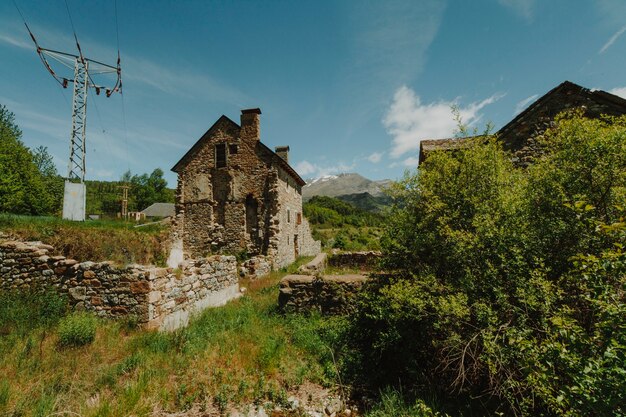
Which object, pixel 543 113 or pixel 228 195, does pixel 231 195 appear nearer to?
pixel 228 195

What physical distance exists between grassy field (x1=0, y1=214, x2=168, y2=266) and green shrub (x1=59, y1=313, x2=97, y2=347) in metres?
6.32

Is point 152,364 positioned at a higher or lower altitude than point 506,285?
lower

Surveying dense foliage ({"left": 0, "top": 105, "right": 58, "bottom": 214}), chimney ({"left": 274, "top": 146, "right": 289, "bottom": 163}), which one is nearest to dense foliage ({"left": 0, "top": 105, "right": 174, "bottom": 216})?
dense foliage ({"left": 0, "top": 105, "right": 58, "bottom": 214})

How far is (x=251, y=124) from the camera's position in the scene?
1759cm

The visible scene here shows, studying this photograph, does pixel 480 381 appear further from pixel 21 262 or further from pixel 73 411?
pixel 21 262

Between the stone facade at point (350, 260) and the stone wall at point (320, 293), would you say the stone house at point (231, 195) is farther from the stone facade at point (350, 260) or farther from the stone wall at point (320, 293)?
the stone wall at point (320, 293)

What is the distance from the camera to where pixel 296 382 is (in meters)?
4.76

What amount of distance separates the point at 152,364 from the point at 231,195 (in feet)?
44.2

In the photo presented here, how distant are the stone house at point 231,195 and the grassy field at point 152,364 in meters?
10.3

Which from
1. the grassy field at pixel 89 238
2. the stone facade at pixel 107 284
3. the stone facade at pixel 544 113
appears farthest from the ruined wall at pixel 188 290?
the stone facade at pixel 544 113

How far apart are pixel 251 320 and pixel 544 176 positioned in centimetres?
706

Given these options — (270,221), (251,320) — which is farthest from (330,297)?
(270,221)

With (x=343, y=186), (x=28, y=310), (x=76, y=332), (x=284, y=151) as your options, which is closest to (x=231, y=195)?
(x=284, y=151)

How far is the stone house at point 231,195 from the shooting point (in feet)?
55.8
